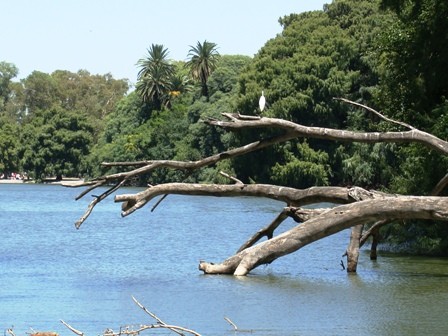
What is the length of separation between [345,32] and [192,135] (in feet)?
60.2

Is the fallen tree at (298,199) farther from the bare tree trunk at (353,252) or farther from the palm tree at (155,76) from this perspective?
the palm tree at (155,76)

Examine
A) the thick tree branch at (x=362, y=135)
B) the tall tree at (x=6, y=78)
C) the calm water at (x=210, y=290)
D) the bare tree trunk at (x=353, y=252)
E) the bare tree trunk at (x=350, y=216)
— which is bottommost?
the calm water at (x=210, y=290)

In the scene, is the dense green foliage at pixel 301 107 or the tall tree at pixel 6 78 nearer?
the dense green foliage at pixel 301 107

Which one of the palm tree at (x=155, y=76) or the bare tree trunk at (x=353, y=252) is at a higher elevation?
the palm tree at (x=155, y=76)

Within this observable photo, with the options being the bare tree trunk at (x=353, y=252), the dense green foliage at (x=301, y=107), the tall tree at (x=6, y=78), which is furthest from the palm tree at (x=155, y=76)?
the bare tree trunk at (x=353, y=252)

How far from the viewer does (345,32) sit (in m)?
82.9

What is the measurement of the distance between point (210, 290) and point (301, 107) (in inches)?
2258

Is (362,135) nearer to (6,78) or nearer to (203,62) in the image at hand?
(203,62)

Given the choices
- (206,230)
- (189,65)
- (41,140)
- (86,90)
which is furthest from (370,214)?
(86,90)

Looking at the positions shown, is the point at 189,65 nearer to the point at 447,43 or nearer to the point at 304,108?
the point at 304,108

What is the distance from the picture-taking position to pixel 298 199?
22.7 m

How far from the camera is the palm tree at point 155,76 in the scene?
4368 inches

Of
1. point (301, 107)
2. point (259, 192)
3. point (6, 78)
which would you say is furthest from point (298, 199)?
point (6, 78)

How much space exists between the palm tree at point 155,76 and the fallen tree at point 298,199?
287 ft
